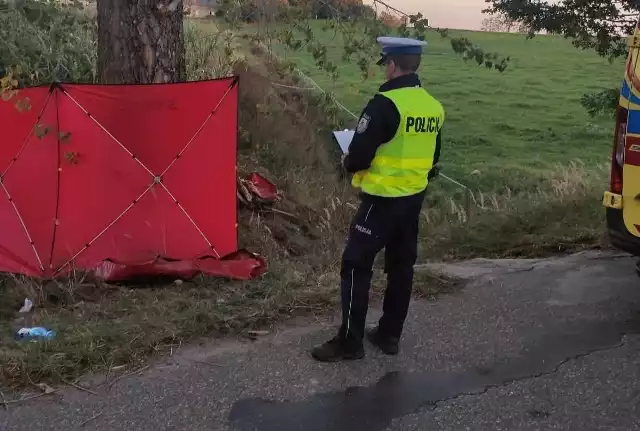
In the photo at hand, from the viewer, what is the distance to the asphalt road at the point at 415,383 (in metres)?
3.67

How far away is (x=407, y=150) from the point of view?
161 inches

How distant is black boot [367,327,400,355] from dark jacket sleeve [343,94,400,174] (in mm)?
1135

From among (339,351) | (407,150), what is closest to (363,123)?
(407,150)

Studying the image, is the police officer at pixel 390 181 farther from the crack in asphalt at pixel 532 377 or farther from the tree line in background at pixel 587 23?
the tree line in background at pixel 587 23

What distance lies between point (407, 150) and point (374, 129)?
0.83ft

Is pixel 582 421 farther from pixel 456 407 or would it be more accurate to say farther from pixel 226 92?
pixel 226 92

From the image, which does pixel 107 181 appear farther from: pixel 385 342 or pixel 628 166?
pixel 628 166

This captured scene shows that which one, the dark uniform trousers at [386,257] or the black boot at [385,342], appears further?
the black boot at [385,342]

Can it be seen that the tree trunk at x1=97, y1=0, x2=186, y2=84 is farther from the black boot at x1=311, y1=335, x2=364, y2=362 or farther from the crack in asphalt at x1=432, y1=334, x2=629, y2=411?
the crack in asphalt at x1=432, y1=334, x2=629, y2=411

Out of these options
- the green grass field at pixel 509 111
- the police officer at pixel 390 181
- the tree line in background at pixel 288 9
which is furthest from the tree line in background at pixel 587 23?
the police officer at pixel 390 181

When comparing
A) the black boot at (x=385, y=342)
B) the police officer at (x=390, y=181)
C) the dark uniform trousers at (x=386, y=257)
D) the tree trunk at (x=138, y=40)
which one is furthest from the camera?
the tree trunk at (x=138, y=40)

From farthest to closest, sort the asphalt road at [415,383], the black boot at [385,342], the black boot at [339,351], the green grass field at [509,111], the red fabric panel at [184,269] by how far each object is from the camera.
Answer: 1. the green grass field at [509,111]
2. the red fabric panel at [184,269]
3. the black boot at [385,342]
4. the black boot at [339,351]
5. the asphalt road at [415,383]

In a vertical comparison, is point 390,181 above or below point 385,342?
above

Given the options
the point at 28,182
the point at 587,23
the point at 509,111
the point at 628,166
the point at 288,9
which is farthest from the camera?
the point at 509,111
